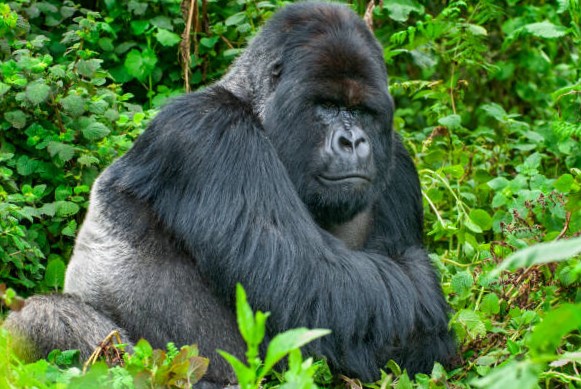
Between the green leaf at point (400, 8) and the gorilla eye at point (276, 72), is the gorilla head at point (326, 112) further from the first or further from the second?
the green leaf at point (400, 8)

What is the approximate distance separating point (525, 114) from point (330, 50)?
3.59 m

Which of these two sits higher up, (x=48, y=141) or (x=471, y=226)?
(x=48, y=141)

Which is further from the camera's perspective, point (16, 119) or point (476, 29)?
point (476, 29)

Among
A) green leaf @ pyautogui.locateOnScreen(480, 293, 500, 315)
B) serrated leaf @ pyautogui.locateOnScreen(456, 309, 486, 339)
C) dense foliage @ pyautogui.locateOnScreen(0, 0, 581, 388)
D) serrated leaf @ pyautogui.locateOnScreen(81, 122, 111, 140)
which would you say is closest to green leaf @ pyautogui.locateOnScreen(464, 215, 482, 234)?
dense foliage @ pyautogui.locateOnScreen(0, 0, 581, 388)

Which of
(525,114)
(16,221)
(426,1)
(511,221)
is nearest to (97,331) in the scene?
(16,221)

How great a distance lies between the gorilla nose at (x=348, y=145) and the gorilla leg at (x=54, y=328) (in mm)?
1057

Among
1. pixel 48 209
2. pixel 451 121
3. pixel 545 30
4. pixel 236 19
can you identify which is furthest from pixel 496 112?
pixel 48 209

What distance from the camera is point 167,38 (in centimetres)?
516

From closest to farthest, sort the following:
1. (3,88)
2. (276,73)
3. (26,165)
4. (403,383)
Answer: (403,383), (276,73), (3,88), (26,165)

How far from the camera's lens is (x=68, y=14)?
507 centimetres

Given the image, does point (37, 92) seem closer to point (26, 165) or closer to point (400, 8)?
point (26, 165)

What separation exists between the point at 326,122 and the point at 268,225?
0.50 metres

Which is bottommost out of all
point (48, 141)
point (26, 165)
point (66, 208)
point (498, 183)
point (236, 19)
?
point (498, 183)

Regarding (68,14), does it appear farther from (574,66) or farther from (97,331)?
(574,66)
